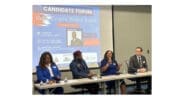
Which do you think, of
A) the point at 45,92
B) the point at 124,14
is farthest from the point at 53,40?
the point at 124,14

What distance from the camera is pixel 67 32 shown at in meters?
3.60

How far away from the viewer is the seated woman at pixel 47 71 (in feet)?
11.6

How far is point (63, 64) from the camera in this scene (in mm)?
3570

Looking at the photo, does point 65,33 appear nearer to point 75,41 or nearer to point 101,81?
point 75,41

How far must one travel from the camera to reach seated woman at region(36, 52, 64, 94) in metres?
3.53

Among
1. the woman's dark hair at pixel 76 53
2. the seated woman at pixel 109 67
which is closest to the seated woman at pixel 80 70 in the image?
the woman's dark hair at pixel 76 53

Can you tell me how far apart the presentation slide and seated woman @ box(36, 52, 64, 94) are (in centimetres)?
5

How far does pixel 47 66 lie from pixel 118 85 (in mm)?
829

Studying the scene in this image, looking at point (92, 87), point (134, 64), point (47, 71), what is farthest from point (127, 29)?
point (47, 71)

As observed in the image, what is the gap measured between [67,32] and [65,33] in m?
0.03

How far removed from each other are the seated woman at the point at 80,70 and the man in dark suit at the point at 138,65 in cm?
45
